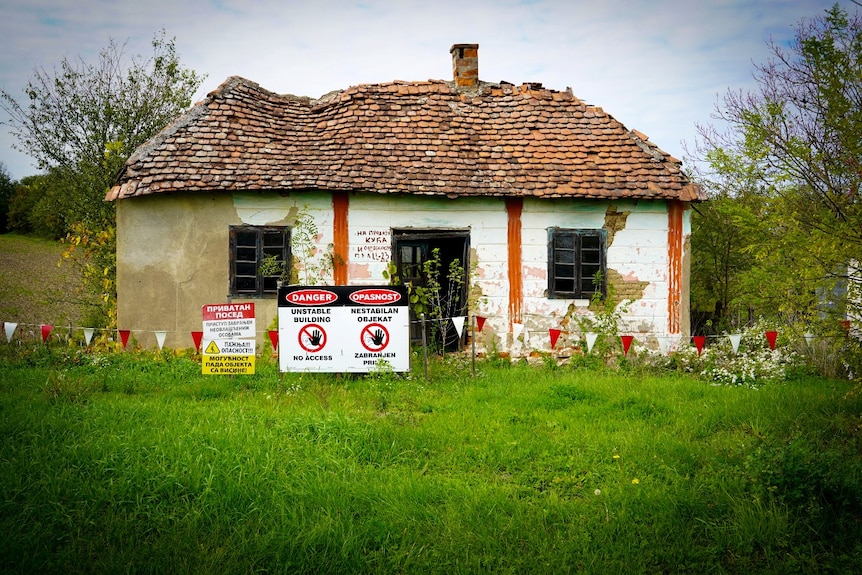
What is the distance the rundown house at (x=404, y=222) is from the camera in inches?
458

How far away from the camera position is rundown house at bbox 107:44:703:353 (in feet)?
38.2

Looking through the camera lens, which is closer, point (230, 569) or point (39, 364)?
point (230, 569)

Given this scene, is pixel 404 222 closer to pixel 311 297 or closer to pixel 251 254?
pixel 251 254

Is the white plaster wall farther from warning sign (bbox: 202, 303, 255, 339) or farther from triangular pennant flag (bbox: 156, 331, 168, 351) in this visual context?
warning sign (bbox: 202, 303, 255, 339)

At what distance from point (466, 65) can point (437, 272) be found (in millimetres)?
5259

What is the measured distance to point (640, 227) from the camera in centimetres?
1209

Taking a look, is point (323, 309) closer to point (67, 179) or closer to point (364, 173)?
point (364, 173)

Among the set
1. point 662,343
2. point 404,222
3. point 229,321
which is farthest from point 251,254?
point 662,343

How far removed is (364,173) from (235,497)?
7.56m

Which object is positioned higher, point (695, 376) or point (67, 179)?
point (67, 179)

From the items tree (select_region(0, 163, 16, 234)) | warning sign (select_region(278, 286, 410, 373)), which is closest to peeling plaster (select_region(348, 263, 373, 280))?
warning sign (select_region(278, 286, 410, 373))

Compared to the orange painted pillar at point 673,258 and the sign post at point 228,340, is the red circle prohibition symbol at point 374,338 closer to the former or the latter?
the sign post at point 228,340

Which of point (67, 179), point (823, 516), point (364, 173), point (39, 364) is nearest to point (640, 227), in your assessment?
point (364, 173)

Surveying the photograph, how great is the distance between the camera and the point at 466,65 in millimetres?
13961
